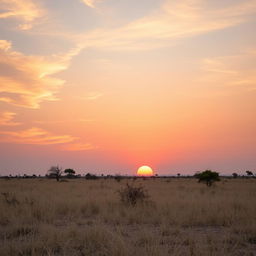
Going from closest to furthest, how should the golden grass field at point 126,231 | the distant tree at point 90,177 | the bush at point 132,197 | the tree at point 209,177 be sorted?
the golden grass field at point 126,231, the bush at point 132,197, the tree at point 209,177, the distant tree at point 90,177

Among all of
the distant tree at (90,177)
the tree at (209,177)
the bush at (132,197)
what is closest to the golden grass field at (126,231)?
the bush at (132,197)

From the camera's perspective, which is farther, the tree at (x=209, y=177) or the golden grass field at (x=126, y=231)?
the tree at (x=209, y=177)

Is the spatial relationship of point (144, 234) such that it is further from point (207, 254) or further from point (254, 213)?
point (254, 213)

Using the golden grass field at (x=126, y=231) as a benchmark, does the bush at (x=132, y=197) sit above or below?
above

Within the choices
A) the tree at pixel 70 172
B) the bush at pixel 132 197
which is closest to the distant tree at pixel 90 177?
the tree at pixel 70 172

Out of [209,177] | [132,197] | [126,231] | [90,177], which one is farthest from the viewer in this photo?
[90,177]

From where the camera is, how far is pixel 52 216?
13.3m

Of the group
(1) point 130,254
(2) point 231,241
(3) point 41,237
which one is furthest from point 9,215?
(2) point 231,241

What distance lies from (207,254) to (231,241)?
238cm

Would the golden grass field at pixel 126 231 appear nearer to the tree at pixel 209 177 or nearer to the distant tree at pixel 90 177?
the tree at pixel 209 177

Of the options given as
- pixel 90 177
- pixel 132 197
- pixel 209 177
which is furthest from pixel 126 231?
pixel 90 177

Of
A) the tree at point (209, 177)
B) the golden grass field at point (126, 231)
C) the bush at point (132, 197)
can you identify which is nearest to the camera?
the golden grass field at point (126, 231)

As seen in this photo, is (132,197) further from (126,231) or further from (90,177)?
(90,177)

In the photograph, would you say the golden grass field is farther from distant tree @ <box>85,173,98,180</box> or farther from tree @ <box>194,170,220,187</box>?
distant tree @ <box>85,173,98,180</box>
